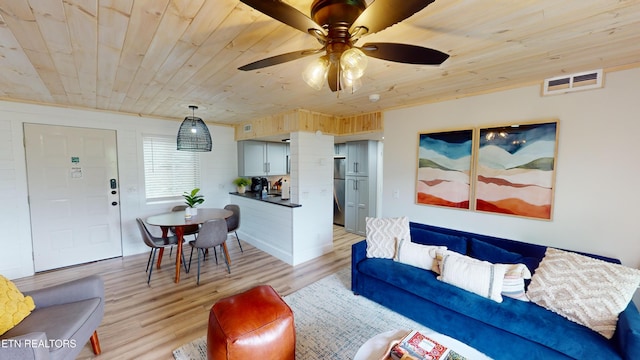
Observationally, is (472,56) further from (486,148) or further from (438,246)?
(438,246)

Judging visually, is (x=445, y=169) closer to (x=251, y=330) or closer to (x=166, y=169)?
(x=251, y=330)

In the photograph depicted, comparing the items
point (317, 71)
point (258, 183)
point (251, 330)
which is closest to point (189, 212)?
point (258, 183)

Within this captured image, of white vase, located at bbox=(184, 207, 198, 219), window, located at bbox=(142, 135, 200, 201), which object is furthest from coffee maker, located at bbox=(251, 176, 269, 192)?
white vase, located at bbox=(184, 207, 198, 219)

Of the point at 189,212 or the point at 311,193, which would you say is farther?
the point at 311,193

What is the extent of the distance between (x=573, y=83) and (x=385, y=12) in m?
2.38

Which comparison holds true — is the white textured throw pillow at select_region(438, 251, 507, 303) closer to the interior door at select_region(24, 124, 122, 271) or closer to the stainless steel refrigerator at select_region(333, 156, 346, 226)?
the stainless steel refrigerator at select_region(333, 156, 346, 226)

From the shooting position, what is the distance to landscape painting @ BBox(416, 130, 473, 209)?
111 inches

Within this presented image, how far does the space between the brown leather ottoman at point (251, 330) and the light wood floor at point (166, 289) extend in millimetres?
726

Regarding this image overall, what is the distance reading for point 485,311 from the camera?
6.23 ft

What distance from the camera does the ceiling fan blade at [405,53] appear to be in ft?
3.81

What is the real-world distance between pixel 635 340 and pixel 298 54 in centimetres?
240

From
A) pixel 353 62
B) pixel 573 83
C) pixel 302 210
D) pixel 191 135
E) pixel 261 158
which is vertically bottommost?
pixel 302 210

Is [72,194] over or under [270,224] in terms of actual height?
over

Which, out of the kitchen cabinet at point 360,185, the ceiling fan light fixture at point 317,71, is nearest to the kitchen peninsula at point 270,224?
the kitchen cabinet at point 360,185
